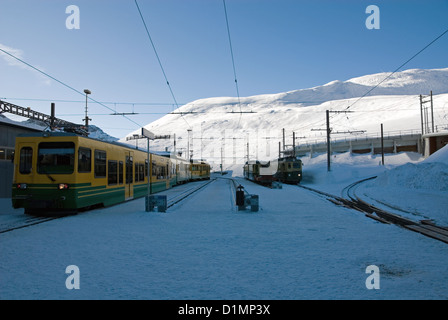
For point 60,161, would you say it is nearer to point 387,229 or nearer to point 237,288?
point 237,288

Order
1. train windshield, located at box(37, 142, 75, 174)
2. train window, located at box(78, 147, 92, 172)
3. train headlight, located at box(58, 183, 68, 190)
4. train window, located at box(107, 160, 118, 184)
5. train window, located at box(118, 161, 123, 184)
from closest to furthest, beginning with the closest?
1. train headlight, located at box(58, 183, 68, 190)
2. train windshield, located at box(37, 142, 75, 174)
3. train window, located at box(78, 147, 92, 172)
4. train window, located at box(107, 160, 118, 184)
5. train window, located at box(118, 161, 123, 184)

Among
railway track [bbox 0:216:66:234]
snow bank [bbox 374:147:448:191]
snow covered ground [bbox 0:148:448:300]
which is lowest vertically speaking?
snow covered ground [bbox 0:148:448:300]

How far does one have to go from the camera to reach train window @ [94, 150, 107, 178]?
43.1ft

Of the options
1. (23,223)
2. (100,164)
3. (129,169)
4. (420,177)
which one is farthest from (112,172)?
(420,177)

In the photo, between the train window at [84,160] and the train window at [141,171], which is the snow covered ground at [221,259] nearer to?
the train window at [84,160]

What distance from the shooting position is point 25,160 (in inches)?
461

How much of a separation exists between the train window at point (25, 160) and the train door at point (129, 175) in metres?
5.26

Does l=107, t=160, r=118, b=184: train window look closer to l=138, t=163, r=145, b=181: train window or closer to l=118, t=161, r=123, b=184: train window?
l=118, t=161, r=123, b=184: train window

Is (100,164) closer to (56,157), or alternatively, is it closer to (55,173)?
(56,157)

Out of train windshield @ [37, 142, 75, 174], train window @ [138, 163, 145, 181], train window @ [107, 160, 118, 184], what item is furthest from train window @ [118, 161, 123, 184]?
train windshield @ [37, 142, 75, 174]

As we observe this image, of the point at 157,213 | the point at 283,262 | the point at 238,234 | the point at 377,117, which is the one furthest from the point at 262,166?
the point at 377,117

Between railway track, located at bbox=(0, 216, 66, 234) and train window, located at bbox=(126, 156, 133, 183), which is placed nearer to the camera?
railway track, located at bbox=(0, 216, 66, 234)

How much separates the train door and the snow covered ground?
6.05 metres

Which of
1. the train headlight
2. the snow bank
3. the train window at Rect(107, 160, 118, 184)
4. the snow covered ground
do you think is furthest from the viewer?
the snow bank
